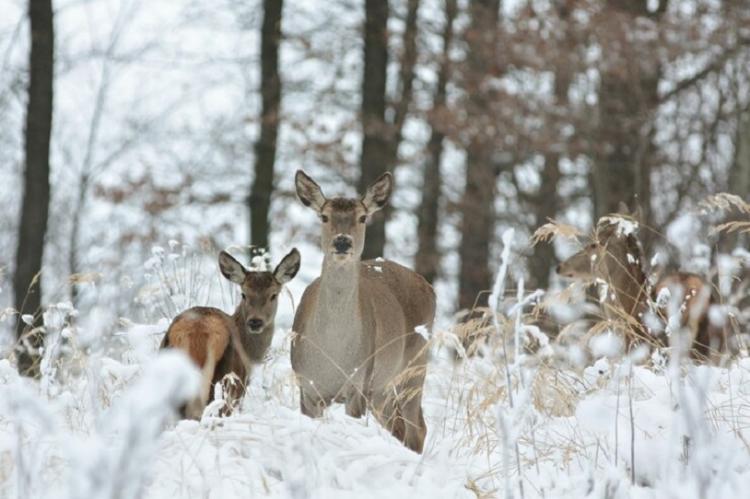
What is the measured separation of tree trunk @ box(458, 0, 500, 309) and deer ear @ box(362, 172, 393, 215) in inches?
391

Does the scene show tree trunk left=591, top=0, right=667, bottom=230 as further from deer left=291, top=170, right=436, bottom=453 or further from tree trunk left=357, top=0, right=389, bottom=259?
deer left=291, top=170, right=436, bottom=453

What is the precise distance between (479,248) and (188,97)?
5.71m

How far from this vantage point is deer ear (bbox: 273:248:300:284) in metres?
7.95

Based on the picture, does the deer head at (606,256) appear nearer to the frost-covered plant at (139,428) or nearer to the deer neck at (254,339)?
the deer neck at (254,339)

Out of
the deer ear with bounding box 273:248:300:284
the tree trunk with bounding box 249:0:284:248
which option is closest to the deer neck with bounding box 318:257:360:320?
the deer ear with bounding box 273:248:300:284

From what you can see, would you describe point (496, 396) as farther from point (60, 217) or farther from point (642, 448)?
point (60, 217)

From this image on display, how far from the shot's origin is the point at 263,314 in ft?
24.9

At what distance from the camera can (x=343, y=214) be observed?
7.34 metres

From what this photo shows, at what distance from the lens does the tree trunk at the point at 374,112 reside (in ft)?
53.0

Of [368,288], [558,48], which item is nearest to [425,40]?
[558,48]

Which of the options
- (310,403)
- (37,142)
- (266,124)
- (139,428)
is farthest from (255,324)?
(266,124)

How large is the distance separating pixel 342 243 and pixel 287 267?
1.01 metres

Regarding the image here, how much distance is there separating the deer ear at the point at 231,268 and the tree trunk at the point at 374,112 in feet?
26.2

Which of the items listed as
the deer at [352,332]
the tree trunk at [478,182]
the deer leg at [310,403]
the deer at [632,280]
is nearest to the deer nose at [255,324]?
the deer at [352,332]
